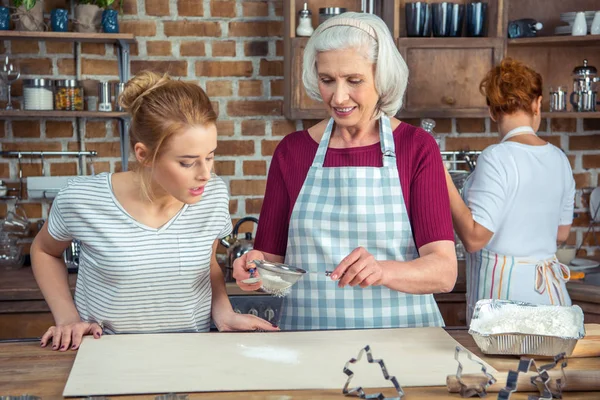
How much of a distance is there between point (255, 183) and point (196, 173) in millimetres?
1608

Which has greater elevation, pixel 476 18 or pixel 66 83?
pixel 476 18

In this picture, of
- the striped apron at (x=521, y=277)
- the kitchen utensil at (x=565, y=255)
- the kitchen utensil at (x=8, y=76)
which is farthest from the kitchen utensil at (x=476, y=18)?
the kitchen utensil at (x=8, y=76)

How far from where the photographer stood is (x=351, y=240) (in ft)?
5.97

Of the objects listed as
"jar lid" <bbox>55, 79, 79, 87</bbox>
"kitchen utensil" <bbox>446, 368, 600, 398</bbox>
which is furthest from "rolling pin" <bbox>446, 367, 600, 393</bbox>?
"jar lid" <bbox>55, 79, 79, 87</bbox>

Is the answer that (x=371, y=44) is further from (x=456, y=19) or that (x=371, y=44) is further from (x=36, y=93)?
(x=36, y=93)

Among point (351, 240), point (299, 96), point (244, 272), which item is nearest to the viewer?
point (244, 272)

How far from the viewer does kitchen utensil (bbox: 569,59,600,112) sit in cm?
312

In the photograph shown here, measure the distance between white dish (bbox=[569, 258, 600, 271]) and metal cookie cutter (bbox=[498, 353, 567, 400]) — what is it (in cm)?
190

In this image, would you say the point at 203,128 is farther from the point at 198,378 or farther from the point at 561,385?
the point at 561,385

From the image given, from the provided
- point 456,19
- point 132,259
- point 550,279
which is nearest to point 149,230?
point 132,259

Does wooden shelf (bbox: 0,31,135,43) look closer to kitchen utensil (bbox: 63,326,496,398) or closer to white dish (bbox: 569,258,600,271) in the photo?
kitchen utensil (bbox: 63,326,496,398)

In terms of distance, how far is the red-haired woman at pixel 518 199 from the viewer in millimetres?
2422

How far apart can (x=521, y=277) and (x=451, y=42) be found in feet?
3.36

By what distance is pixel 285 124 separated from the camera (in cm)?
328
